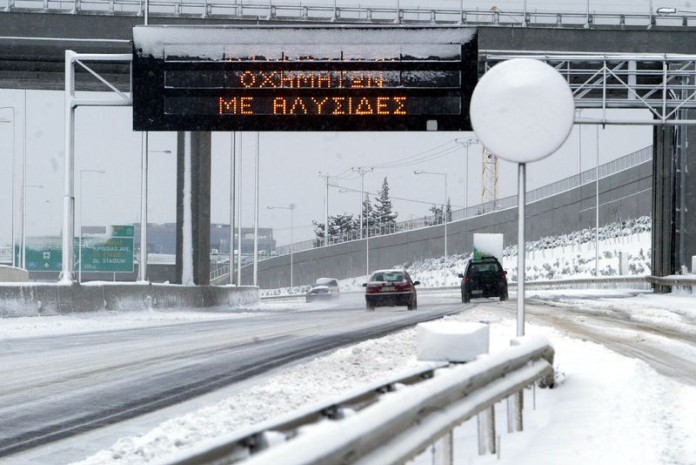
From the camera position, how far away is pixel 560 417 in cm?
885

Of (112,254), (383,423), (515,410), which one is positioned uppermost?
(112,254)

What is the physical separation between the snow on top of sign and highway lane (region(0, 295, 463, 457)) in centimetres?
724

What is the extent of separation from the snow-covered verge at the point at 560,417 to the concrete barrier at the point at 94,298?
45.2 feet

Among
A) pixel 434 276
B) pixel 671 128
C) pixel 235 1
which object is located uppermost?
pixel 235 1

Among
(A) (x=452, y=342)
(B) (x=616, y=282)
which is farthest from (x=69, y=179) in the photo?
(B) (x=616, y=282)

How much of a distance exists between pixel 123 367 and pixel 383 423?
10062mm

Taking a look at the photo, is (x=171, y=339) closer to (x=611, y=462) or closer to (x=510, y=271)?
(x=611, y=462)

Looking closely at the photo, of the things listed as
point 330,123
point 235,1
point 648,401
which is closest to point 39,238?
point 235,1

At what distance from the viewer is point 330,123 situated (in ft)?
89.5

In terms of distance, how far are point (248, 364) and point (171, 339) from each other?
19.2 ft

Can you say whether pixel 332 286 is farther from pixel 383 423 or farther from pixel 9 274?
pixel 383 423

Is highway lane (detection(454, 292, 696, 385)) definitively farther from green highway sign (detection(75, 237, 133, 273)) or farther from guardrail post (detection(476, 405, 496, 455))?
green highway sign (detection(75, 237, 133, 273))

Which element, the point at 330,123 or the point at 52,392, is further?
the point at 330,123

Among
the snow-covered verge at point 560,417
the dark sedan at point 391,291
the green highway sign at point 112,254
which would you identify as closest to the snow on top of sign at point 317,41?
the dark sedan at point 391,291
